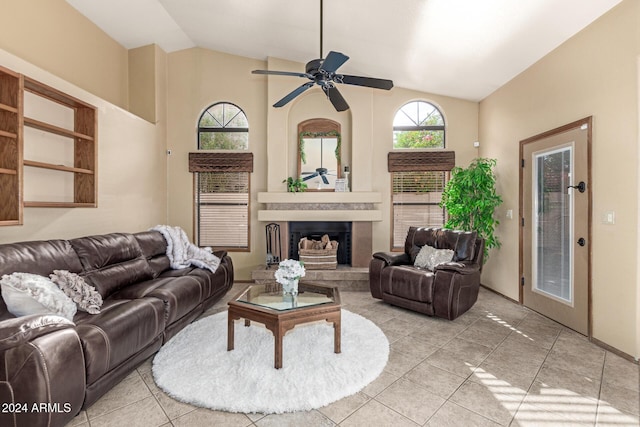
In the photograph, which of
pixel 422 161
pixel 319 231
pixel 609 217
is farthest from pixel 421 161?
pixel 609 217

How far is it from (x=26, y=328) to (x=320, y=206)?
3.87 m

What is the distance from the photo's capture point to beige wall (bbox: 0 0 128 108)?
10.4 ft

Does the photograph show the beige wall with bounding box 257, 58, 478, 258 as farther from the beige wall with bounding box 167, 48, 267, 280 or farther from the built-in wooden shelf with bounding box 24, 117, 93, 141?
the built-in wooden shelf with bounding box 24, 117, 93, 141

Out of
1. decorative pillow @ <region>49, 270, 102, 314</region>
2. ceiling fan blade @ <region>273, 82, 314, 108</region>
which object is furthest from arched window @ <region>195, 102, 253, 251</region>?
decorative pillow @ <region>49, 270, 102, 314</region>

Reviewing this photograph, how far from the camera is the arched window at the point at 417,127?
5.35 meters

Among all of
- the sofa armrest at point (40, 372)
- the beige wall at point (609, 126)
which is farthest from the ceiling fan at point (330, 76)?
the sofa armrest at point (40, 372)

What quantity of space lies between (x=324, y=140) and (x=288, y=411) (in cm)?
420

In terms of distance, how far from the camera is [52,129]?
307cm

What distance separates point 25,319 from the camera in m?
1.68

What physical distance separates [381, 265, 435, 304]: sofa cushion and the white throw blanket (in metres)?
2.09

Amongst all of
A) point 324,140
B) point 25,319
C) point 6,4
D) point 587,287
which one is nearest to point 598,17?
point 587,287

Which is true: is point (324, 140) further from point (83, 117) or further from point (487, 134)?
point (83, 117)

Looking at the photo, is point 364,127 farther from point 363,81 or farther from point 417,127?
point 363,81

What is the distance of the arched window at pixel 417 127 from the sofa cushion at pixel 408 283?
2417mm
